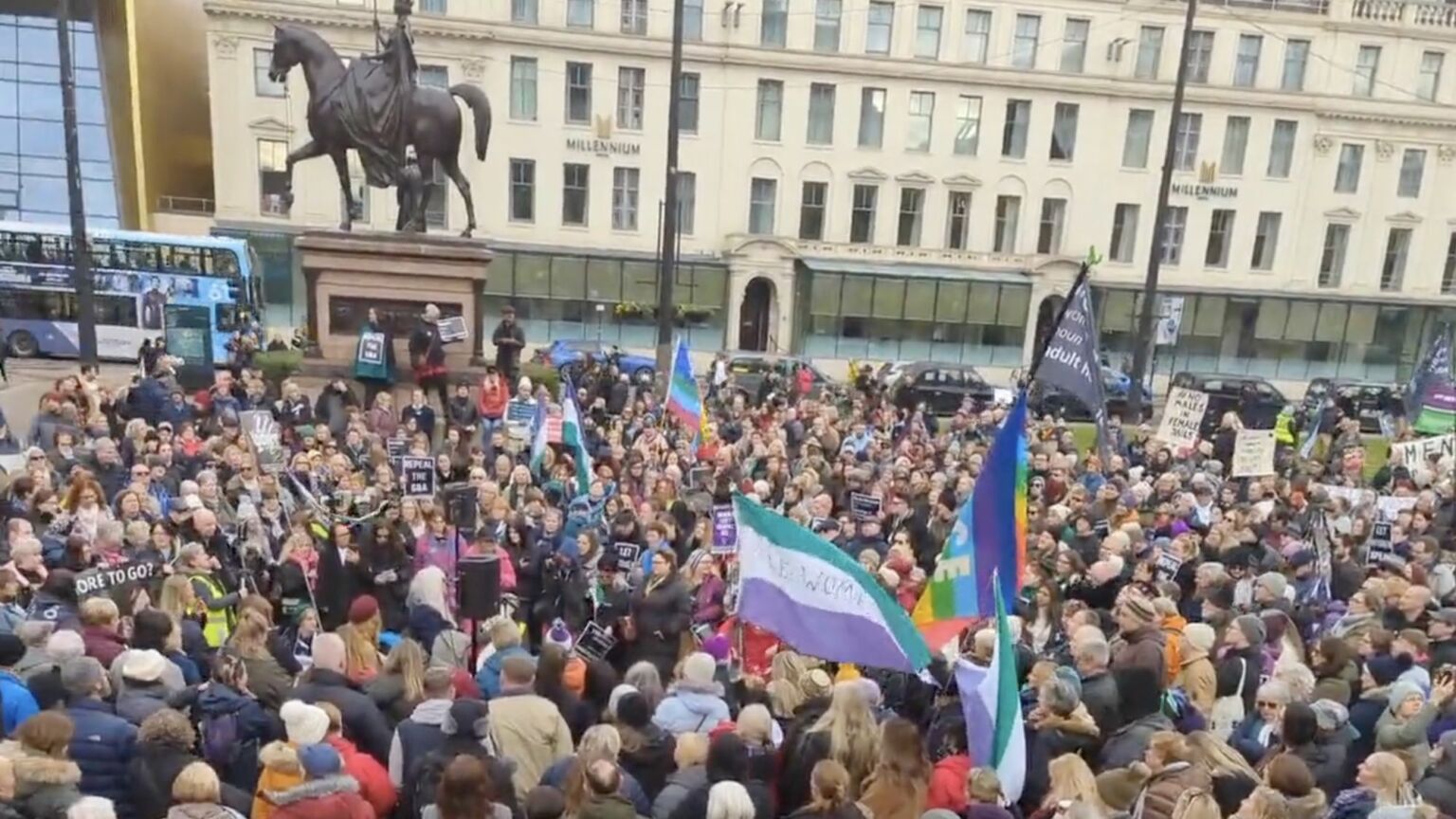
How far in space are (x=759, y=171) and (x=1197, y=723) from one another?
33.0 metres

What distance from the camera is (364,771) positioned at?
4.57 m

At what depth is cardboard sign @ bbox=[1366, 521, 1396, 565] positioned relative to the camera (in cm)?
998

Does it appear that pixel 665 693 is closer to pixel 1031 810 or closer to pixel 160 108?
pixel 1031 810

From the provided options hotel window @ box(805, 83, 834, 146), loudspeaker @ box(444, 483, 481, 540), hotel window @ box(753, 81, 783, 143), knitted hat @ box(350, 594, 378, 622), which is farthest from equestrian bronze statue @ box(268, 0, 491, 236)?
hotel window @ box(805, 83, 834, 146)

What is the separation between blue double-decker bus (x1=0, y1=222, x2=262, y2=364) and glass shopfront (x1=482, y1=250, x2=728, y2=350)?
1108 centimetres

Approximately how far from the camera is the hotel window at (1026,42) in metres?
37.6

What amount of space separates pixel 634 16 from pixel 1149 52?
1857 centimetres

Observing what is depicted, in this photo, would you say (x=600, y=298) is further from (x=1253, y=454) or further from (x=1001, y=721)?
(x=1001, y=721)

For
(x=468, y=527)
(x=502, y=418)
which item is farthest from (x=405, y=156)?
(x=468, y=527)

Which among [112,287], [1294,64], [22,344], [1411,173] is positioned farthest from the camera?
[1411,173]

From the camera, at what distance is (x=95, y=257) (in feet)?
83.0

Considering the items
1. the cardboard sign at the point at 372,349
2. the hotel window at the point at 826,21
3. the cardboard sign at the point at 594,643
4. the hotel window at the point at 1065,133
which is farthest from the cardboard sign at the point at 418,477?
the hotel window at the point at 1065,133

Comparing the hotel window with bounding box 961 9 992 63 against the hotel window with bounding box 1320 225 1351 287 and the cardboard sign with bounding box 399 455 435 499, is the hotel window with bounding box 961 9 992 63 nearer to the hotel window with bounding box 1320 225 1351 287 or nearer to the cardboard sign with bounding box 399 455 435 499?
the hotel window with bounding box 1320 225 1351 287

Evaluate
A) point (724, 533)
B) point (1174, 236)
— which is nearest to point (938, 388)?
point (724, 533)
